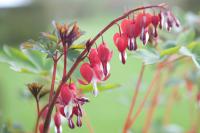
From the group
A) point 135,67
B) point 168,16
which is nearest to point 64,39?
point 168,16

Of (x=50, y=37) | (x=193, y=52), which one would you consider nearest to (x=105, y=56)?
(x=50, y=37)

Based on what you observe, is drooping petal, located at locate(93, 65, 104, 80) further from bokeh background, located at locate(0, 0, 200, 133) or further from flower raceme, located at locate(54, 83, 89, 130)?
bokeh background, located at locate(0, 0, 200, 133)

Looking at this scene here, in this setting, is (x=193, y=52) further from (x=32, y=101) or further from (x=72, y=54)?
(x=32, y=101)

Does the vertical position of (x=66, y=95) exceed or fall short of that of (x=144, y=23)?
it falls short

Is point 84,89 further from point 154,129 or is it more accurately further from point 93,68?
point 154,129

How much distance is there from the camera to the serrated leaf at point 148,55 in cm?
78

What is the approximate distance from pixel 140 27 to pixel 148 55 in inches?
5.6

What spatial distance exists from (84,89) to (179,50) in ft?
0.71

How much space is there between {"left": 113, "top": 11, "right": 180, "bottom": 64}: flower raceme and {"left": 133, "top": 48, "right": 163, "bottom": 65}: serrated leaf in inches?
4.0

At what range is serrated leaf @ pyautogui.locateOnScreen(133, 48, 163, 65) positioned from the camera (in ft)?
2.55

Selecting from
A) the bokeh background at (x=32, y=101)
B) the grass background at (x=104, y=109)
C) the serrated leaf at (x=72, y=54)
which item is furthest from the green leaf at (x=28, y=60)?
the grass background at (x=104, y=109)

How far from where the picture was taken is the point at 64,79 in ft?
2.09

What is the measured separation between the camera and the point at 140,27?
2.18 feet

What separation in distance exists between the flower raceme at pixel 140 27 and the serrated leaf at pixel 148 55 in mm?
103
